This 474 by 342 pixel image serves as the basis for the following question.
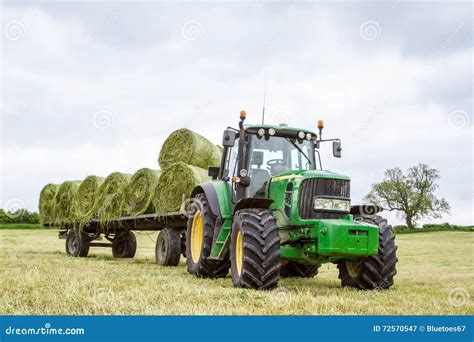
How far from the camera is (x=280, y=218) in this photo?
8.41m

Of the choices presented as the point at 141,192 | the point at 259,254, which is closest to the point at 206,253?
the point at 259,254

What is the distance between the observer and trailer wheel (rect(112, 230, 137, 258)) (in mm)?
15977

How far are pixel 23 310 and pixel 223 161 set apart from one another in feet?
15.4

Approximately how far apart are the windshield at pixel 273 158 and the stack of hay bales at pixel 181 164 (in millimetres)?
2866

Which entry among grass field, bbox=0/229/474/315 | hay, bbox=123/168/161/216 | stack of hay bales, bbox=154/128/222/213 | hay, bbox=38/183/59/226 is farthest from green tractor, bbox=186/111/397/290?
hay, bbox=38/183/59/226

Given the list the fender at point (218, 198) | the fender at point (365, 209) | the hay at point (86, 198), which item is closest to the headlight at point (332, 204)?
the fender at point (365, 209)

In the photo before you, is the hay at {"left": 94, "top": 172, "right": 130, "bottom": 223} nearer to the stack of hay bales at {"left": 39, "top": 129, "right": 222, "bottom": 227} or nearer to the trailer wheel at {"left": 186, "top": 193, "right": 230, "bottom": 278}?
the stack of hay bales at {"left": 39, "top": 129, "right": 222, "bottom": 227}

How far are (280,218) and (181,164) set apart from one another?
4026 millimetres

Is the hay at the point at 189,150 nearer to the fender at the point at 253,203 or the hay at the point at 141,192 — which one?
the hay at the point at 141,192

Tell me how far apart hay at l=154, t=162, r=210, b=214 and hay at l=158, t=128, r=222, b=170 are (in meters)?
0.38

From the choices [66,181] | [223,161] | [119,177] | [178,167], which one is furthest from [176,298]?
[66,181]

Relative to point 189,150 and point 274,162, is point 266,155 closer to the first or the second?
point 274,162

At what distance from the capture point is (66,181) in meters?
16.0

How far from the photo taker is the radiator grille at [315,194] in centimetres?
803
